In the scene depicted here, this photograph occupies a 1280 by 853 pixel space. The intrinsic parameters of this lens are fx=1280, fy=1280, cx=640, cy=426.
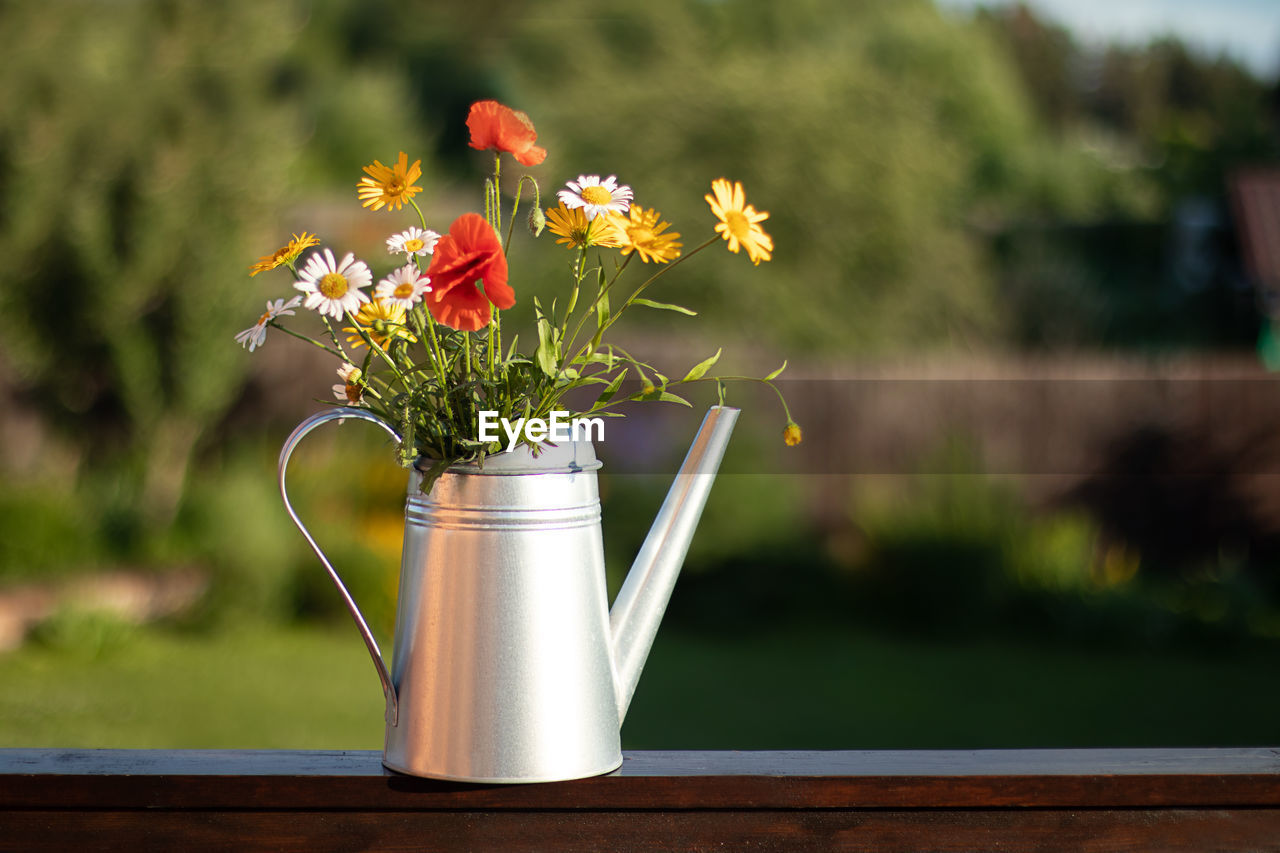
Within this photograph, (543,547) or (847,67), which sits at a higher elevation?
(847,67)

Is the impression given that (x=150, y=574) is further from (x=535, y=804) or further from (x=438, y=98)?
(x=438, y=98)

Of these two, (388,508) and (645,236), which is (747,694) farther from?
(645,236)

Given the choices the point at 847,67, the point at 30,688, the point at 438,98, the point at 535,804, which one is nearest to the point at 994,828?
the point at 535,804

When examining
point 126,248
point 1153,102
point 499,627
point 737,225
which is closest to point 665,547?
point 499,627

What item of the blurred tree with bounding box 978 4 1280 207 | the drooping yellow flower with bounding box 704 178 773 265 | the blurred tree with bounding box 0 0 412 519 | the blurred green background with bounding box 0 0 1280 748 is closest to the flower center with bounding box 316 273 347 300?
the drooping yellow flower with bounding box 704 178 773 265

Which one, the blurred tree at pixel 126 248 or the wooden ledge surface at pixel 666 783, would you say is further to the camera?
the blurred tree at pixel 126 248

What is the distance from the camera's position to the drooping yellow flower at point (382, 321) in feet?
3.16

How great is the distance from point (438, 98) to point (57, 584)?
1778cm

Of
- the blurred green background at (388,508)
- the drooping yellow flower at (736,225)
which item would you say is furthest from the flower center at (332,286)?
the blurred green background at (388,508)

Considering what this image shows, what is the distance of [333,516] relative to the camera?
5316 mm

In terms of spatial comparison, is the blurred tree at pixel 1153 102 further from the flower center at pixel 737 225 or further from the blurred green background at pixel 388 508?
the flower center at pixel 737 225

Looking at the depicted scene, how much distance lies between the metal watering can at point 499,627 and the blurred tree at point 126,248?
4675mm

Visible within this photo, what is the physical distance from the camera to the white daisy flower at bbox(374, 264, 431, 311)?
929mm

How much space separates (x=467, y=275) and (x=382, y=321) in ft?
0.34
